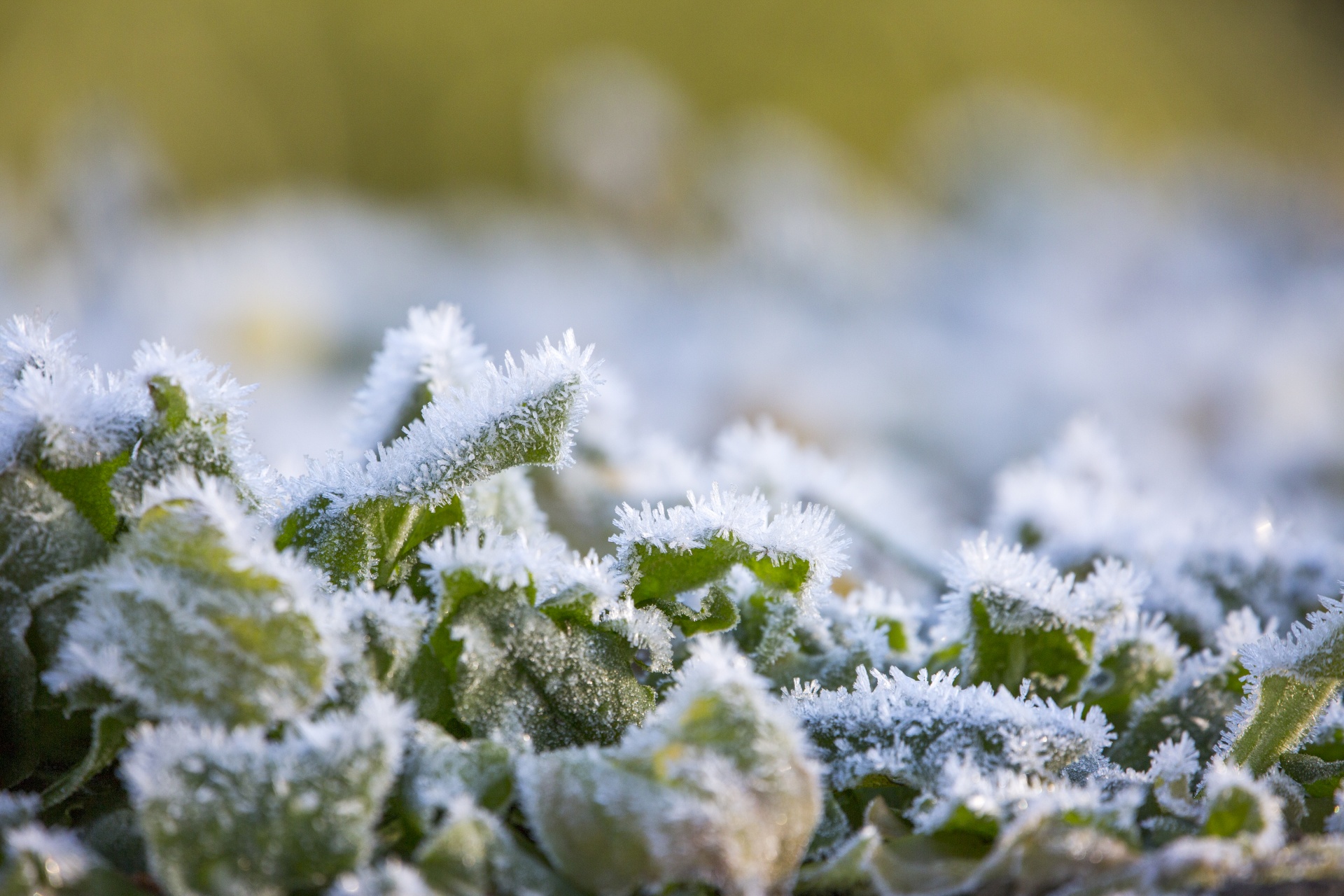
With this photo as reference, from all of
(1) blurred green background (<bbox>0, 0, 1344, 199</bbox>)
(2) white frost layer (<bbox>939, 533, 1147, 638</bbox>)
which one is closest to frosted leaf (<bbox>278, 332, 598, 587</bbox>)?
(2) white frost layer (<bbox>939, 533, 1147, 638</bbox>)

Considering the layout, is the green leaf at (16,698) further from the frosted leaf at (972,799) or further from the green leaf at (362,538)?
the frosted leaf at (972,799)

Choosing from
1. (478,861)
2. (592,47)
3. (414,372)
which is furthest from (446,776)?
(592,47)

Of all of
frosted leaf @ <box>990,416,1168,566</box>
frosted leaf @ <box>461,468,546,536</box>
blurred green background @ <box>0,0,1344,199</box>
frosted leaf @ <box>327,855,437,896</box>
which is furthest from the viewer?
blurred green background @ <box>0,0,1344,199</box>

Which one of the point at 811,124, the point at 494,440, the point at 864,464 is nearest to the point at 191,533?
the point at 494,440

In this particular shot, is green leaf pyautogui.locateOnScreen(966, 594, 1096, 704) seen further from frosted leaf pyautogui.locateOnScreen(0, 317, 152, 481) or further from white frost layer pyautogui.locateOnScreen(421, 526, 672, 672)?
frosted leaf pyautogui.locateOnScreen(0, 317, 152, 481)

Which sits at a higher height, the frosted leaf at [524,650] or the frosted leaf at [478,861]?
the frosted leaf at [524,650]

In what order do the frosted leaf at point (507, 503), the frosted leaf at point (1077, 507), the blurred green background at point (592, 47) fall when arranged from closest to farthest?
the frosted leaf at point (507, 503) < the frosted leaf at point (1077, 507) < the blurred green background at point (592, 47)

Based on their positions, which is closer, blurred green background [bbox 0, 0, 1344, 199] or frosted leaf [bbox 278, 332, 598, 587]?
frosted leaf [bbox 278, 332, 598, 587]

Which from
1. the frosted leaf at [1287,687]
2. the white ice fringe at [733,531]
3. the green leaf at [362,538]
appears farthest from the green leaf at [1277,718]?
the green leaf at [362,538]
